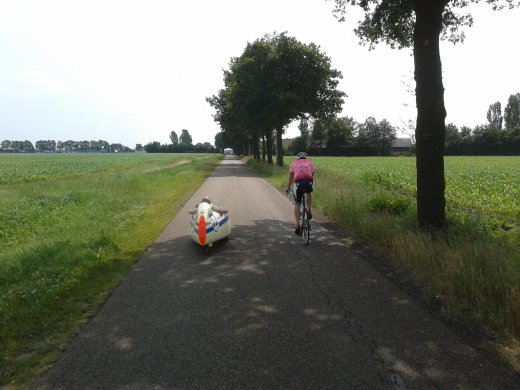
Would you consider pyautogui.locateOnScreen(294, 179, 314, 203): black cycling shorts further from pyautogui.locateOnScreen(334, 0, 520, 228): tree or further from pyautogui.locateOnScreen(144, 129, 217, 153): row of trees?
pyautogui.locateOnScreen(144, 129, 217, 153): row of trees

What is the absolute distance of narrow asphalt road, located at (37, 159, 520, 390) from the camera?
3.35 m

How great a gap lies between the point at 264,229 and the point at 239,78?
25187mm

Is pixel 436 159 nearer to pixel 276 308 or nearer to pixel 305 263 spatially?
pixel 305 263

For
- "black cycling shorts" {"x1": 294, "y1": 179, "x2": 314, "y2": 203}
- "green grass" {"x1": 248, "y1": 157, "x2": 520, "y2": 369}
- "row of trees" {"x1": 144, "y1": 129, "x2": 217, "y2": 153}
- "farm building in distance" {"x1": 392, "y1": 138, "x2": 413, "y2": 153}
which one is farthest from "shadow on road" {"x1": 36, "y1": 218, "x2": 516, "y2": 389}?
"row of trees" {"x1": 144, "y1": 129, "x2": 217, "y2": 153}

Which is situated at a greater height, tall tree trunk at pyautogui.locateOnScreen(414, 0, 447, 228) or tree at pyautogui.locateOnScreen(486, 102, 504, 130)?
tree at pyautogui.locateOnScreen(486, 102, 504, 130)

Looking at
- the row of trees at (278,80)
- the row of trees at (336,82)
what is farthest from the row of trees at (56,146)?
the row of trees at (278,80)

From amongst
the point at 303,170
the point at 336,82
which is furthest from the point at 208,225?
the point at 336,82

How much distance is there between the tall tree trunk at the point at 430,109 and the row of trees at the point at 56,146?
663ft

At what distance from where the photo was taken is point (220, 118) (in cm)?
4872

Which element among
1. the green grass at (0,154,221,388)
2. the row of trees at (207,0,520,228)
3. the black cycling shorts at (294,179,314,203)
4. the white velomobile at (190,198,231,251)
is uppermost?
the row of trees at (207,0,520,228)

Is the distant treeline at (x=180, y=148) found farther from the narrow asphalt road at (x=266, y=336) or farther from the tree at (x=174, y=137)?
the narrow asphalt road at (x=266, y=336)

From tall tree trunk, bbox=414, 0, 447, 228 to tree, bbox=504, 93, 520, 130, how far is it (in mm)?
112192

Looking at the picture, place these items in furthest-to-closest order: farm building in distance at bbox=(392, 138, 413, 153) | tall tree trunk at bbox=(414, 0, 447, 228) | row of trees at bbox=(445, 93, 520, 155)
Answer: farm building in distance at bbox=(392, 138, 413, 153)
row of trees at bbox=(445, 93, 520, 155)
tall tree trunk at bbox=(414, 0, 447, 228)

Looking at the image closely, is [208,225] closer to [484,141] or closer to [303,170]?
[303,170]
